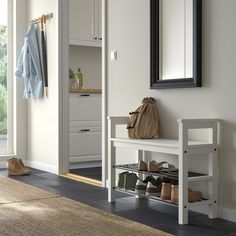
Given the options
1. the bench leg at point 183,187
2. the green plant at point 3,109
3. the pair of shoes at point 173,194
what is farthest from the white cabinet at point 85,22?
the bench leg at point 183,187

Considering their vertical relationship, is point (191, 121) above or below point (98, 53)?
below

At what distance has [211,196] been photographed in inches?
122

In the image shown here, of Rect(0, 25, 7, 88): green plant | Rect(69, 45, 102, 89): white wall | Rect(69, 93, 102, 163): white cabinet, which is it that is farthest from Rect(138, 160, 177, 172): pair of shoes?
Rect(0, 25, 7, 88): green plant

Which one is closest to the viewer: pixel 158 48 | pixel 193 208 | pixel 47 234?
pixel 47 234

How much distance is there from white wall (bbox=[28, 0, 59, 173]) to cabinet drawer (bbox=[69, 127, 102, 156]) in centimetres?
30

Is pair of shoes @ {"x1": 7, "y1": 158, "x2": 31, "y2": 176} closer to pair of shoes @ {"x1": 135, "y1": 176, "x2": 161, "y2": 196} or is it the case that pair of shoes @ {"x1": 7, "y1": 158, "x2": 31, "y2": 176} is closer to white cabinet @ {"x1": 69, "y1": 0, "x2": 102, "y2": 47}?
white cabinet @ {"x1": 69, "y1": 0, "x2": 102, "y2": 47}

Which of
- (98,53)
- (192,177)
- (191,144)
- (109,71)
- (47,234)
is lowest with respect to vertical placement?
(47,234)

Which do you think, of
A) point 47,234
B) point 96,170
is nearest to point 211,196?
point 47,234

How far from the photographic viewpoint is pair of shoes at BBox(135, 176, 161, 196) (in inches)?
132

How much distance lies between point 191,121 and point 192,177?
0.38 m

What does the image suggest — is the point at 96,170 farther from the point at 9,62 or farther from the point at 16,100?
the point at 9,62

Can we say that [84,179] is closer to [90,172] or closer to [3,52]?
[90,172]

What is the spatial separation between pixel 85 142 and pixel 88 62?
1.26m

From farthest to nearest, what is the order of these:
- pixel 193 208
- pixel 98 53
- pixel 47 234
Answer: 1. pixel 98 53
2. pixel 193 208
3. pixel 47 234
